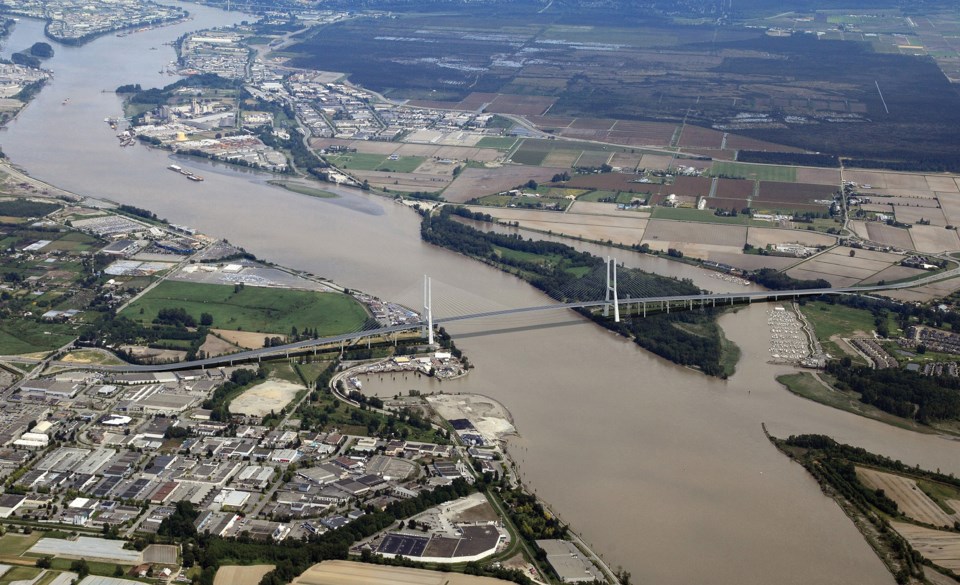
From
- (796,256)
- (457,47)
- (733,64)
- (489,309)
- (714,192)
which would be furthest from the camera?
(457,47)

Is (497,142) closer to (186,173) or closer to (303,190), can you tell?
(303,190)

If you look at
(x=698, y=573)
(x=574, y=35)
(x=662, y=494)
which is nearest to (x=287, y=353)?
(x=662, y=494)

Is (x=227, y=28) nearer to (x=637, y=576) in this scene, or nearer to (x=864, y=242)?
(x=864, y=242)

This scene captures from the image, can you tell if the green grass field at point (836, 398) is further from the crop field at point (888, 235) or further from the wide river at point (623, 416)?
the crop field at point (888, 235)

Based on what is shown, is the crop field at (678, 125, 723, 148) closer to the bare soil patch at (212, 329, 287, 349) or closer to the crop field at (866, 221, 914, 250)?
the crop field at (866, 221, 914, 250)

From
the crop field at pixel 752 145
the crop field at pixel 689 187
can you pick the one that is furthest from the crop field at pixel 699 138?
the crop field at pixel 689 187

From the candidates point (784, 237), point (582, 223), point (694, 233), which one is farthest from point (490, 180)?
point (784, 237)

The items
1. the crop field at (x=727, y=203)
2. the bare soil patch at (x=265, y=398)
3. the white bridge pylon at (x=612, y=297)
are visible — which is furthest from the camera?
the crop field at (x=727, y=203)
